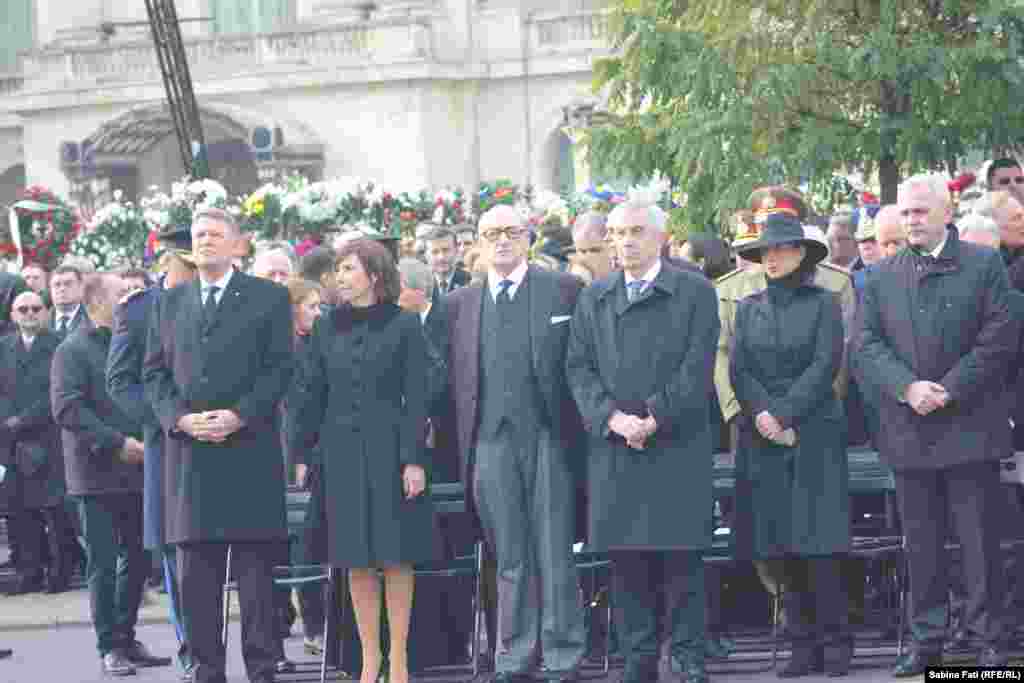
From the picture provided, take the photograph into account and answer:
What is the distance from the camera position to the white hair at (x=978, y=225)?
1168 centimetres

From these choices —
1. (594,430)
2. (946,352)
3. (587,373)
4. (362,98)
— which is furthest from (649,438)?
(362,98)

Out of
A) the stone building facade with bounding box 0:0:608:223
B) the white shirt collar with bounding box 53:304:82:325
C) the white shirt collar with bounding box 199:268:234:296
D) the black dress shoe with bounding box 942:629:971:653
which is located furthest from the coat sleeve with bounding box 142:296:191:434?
the stone building facade with bounding box 0:0:608:223

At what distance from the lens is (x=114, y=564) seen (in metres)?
12.6

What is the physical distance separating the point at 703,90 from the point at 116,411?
498 cm

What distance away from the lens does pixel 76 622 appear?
580 inches

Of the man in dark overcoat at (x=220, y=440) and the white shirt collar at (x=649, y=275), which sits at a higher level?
the white shirt collar at (x=649, y=275)

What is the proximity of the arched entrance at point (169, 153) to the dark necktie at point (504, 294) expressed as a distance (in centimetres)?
2760

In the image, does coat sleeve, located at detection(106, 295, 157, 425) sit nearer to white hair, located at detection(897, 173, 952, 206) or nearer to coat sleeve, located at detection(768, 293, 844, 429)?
coat sleeve, located at detection(768, 293, 844, 429)

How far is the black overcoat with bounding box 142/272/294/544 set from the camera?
11188mm

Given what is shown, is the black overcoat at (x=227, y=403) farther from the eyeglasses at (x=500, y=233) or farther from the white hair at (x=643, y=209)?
the white hair at (x=643, y=209)

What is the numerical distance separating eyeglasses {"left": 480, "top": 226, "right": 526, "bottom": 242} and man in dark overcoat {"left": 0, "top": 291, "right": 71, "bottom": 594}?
217 inches

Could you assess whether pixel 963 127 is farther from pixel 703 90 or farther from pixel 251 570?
pixel 251 570

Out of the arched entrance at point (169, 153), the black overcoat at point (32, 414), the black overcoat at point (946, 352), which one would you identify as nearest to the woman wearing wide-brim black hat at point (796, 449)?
the black overcoat at point (946, 352)

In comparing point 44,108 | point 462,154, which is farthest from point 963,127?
point 44,108
